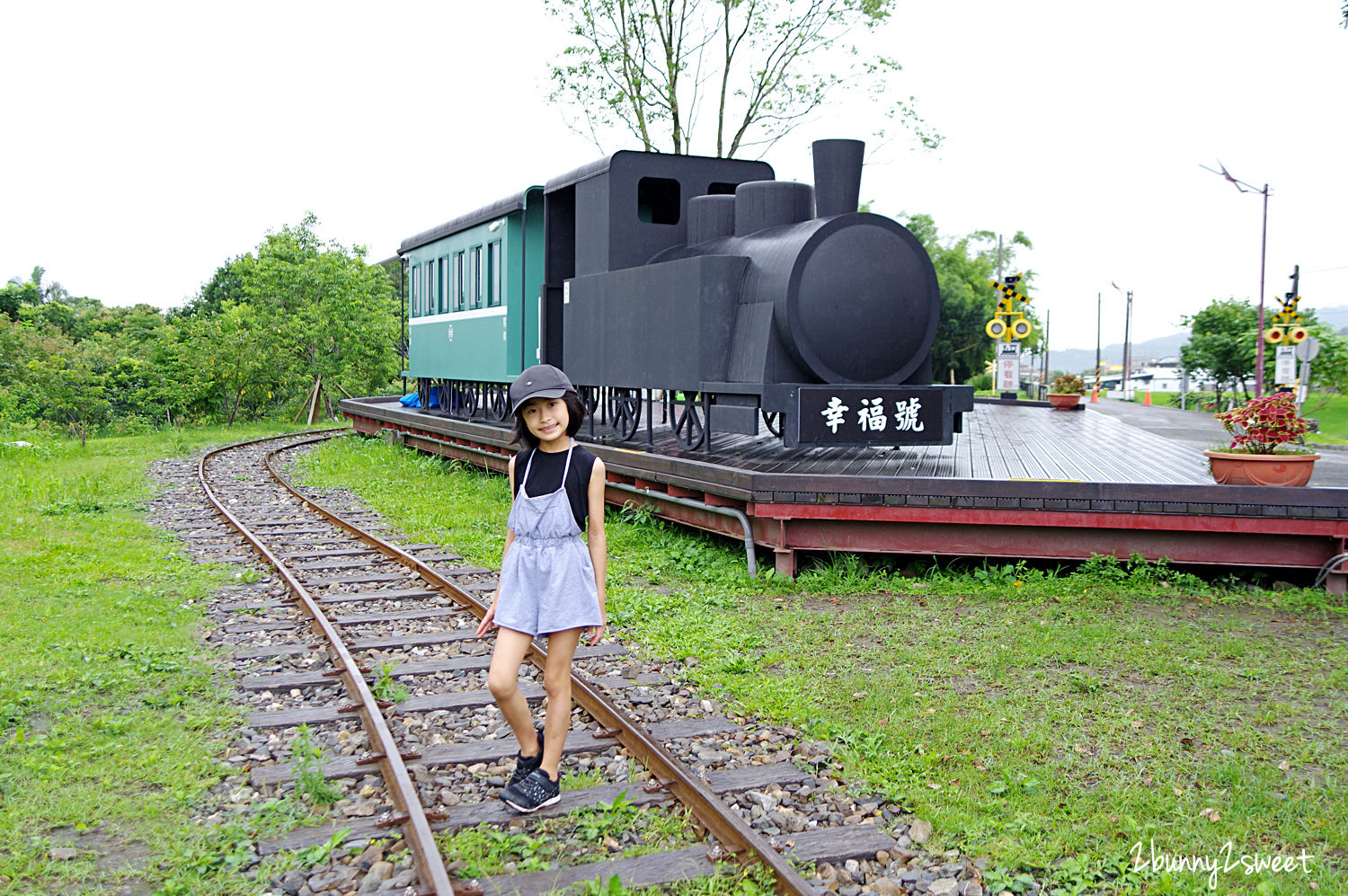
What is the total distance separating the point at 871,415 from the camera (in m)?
8.03

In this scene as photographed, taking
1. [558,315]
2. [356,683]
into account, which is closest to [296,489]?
[558,315]

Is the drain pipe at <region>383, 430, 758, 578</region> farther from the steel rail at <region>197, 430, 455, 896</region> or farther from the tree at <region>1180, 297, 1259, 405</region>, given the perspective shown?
the tree at <region>1180, 297, 1259, 405</region>

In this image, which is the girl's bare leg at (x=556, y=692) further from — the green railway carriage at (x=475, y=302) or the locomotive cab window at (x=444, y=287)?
the locomotive cab window at (x=444, y=287)

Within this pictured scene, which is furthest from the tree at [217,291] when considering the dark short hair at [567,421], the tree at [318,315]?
the dark short hair at [567,421]

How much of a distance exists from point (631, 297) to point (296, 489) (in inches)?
234

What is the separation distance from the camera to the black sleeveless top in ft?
12.1

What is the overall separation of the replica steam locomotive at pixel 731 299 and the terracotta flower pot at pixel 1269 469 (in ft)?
6.81

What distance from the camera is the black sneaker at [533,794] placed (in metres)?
3.63

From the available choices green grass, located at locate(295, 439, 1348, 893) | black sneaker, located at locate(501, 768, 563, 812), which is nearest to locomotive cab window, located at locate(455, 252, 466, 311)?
green grass, located at locate(295, 439, 1348, 893)

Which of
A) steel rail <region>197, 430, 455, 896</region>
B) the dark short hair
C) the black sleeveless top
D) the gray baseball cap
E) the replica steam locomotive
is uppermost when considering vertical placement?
the replica steam locomotive

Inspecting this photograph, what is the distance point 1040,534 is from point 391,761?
15.9ft

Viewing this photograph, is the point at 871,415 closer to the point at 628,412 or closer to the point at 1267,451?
the point at 1267,451

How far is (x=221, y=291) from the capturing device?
5194 cm

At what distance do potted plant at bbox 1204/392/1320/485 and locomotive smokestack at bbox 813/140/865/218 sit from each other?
3345mm
